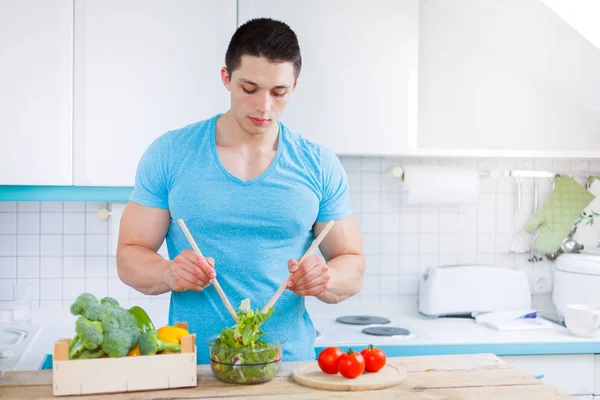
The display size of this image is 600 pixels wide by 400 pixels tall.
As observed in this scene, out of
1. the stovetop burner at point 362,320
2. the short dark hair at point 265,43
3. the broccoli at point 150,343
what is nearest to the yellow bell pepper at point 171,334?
the broccoli at point 150,343

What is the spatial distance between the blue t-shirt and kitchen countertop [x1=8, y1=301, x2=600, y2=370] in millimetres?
803

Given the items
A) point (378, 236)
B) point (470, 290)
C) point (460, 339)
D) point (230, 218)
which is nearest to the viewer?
point (230, 218)

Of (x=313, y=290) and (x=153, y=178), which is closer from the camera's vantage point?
(x=313, y=290)

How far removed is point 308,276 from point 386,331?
120 centimetres

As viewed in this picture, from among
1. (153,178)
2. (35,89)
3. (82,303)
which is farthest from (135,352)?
(35,89)

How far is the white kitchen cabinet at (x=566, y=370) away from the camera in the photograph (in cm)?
266

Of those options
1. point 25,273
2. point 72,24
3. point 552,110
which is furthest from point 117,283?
point 552,110

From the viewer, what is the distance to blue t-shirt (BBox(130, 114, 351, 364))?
5.79 ft

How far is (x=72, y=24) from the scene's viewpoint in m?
2.55

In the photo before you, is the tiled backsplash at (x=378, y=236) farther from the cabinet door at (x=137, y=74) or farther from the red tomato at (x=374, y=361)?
the red tomato at (x=374, y=361)

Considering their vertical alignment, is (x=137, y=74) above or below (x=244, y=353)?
above

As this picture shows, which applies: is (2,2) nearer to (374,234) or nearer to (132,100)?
(132,100)

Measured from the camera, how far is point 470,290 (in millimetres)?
3074

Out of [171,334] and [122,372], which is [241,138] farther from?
[122,372]
